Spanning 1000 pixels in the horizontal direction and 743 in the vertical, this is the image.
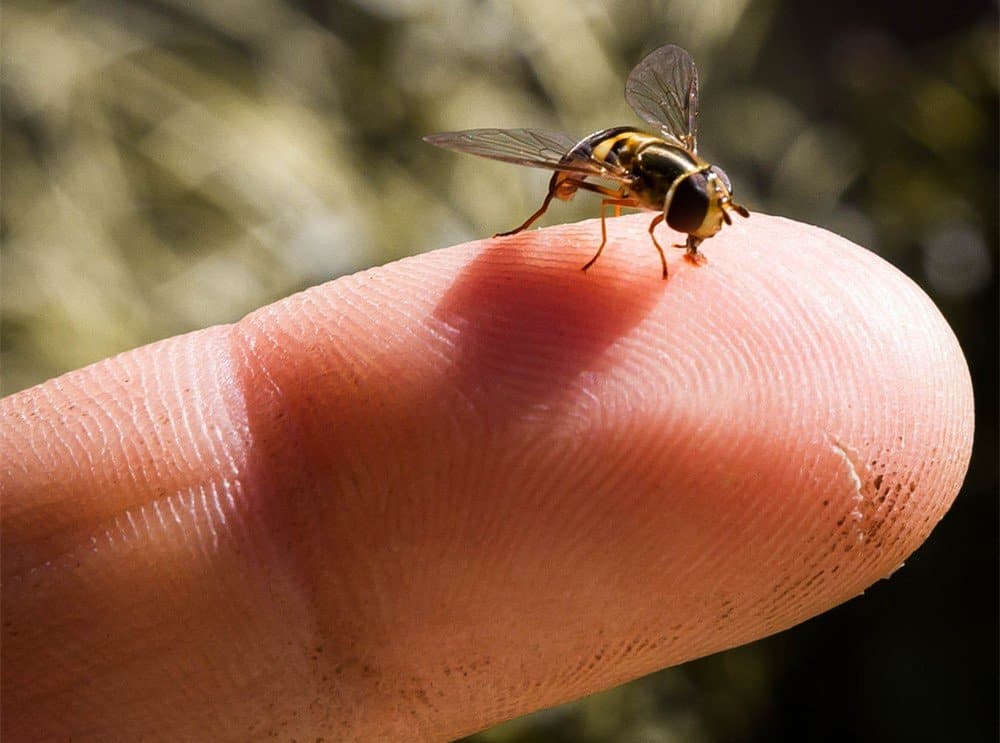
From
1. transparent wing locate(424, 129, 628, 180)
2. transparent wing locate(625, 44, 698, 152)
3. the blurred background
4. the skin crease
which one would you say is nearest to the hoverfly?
transparent wing locate(424, 129, 628, 180)

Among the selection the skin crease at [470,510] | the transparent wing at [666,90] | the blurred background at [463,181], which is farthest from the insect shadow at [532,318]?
the blurred background at [463,181]

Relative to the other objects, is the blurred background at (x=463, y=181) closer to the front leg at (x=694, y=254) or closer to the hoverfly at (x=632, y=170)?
the hoverfly at (x=632, y=170)

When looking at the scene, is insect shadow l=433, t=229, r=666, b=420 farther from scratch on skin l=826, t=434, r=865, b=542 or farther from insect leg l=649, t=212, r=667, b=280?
scratch on skin l=826, t=434, r=865, b=542

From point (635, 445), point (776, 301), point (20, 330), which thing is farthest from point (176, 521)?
point (20, 330)

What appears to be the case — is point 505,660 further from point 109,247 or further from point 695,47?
point 695,47

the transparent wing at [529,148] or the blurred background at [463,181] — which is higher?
the transparent wing at [529,148]

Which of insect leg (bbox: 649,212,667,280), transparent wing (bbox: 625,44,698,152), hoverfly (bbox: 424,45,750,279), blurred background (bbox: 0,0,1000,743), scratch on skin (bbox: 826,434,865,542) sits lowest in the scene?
blurred background (bbox: 0,0,1000,743)

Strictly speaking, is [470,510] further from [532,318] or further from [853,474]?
[853,474]
